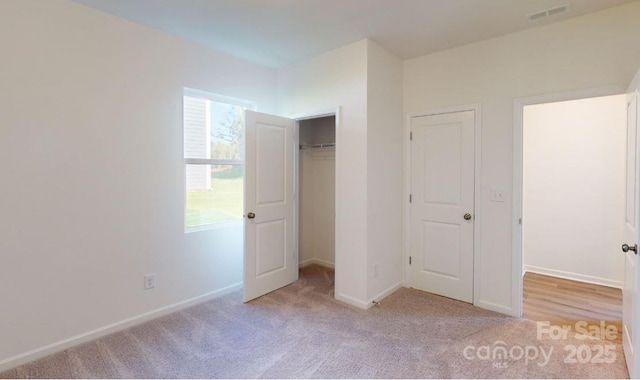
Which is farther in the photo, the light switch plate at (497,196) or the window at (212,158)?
the window at (212,158)

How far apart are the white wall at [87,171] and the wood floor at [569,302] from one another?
11.3ft

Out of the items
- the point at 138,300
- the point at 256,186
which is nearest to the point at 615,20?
the point at 256,186

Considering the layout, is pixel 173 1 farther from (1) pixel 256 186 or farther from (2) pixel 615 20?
(2) pixel 615 20

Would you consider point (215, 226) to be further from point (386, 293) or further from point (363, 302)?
point (386, 293)

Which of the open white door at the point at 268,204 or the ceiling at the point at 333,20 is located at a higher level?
the ceiling at the point at 333,20

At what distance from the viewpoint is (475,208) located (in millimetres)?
3141

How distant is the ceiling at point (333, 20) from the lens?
7.84ft

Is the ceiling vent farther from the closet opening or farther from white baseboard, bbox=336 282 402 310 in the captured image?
white baseboard, bbox=336 282 402 310

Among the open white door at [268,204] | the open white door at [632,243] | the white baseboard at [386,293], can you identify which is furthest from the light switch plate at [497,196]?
the open white door at [268,204]

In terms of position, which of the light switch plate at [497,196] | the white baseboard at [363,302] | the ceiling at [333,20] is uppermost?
the ceiling at [333,20]

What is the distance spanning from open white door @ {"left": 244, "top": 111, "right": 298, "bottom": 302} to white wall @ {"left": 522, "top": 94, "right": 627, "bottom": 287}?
3120 mm

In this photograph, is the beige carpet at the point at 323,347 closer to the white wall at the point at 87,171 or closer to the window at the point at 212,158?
the white wall at the point at 87,171


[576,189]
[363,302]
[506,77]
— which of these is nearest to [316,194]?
[363,302]

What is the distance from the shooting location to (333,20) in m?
2.65
